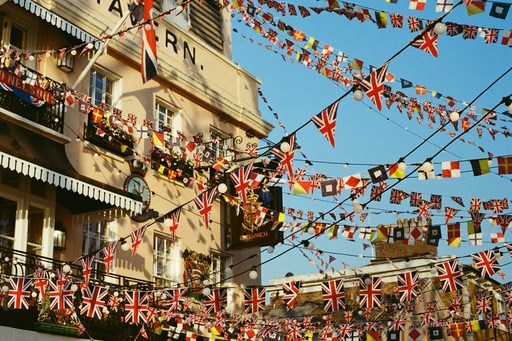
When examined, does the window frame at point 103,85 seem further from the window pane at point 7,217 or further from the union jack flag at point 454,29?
the union jack flag at point 454,29

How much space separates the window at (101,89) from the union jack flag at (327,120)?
Answer: 7851mm

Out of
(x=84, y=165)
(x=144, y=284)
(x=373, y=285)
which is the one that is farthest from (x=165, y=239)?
(x=373, y=285)

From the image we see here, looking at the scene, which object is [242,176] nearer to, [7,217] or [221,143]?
[7,217]

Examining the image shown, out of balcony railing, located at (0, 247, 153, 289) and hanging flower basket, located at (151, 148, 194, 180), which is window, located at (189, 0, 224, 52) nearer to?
hanging flower basket, located at (151, 148, 194, 180)

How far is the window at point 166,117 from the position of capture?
2023 centimetres

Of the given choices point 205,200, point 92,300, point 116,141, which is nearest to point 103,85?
point 116,141

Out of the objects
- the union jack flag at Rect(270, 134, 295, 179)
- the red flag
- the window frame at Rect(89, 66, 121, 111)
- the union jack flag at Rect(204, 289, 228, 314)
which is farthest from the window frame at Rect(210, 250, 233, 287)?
the red flag

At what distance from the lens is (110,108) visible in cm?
1866

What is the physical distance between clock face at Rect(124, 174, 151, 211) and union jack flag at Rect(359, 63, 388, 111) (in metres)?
8.52

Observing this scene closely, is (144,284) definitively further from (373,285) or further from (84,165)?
(373,285)

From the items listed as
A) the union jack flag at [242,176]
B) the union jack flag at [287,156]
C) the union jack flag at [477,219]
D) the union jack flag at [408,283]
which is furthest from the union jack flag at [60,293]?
the union jack flag at [477,219]

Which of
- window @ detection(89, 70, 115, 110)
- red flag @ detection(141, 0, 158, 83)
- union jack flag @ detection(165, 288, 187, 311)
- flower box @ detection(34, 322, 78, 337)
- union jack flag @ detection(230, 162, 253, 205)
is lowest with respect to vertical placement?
flower box @ detection(34, 322, 78, 337)

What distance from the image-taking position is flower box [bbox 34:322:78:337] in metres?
15.0

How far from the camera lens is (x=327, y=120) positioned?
1163 centimetres
